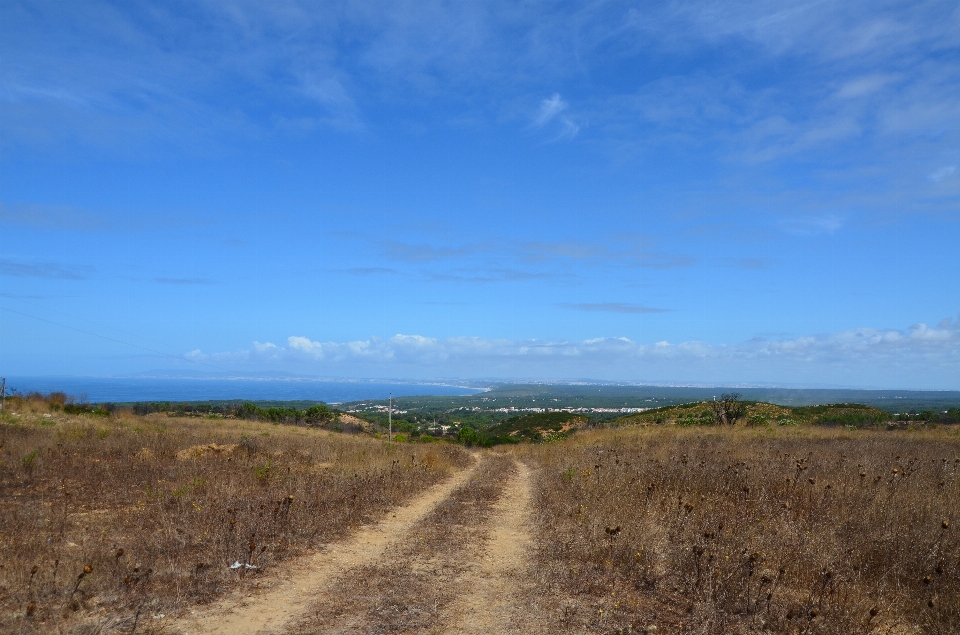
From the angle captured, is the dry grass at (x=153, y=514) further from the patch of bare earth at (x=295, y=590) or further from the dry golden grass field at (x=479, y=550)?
the patch of bare earth at (x=295, y=590)

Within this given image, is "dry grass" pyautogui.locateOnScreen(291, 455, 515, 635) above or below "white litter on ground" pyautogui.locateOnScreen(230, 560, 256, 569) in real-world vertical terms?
below

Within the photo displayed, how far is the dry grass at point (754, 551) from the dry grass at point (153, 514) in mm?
3876

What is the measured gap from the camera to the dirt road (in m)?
5.60

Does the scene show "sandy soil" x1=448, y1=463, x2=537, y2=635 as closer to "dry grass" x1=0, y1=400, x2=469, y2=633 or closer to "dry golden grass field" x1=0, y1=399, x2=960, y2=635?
"dry golden grass field" x1=0, y1=399, x2=960, y2=635

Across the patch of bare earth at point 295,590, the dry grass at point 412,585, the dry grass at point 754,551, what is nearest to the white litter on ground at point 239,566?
the patch of bare earth at point 295,590

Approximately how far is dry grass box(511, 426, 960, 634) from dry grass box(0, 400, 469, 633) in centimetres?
388

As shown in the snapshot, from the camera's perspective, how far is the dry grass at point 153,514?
233 inches

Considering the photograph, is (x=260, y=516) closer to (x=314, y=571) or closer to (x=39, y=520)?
(x=314, y=571)

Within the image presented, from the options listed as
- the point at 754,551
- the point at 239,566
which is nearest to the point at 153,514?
the point at 239,566

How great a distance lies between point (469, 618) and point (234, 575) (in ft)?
10.1

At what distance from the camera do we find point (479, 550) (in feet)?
28.0

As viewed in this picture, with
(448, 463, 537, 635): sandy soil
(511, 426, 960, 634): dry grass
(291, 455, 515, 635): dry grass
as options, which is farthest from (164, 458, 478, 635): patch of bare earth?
(511, 426, 960, 634): dry grass

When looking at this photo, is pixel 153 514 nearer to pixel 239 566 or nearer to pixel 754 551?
pixel 239 566

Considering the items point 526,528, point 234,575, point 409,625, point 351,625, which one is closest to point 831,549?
point 526,528
